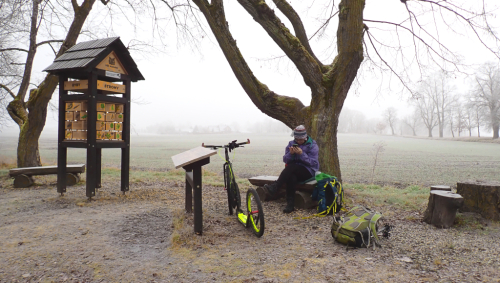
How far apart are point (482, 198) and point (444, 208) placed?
84 cm

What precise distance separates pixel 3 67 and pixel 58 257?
1441 centimetres

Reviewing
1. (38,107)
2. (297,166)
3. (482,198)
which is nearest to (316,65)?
(297,166)

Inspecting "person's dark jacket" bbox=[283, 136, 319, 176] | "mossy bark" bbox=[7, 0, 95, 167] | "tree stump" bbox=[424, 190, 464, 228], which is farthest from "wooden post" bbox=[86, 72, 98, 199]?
"tree stump" bbox=[424, 190, 464, 228]

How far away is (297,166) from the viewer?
19.4 ft

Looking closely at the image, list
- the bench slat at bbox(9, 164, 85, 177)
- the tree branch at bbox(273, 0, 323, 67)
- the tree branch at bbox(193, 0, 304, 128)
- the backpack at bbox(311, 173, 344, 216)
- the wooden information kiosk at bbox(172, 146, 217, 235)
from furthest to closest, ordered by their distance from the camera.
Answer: the bench slat at bbox(9, 164, 85, 177) → the tree branch at bbox(273, 0, 323, 67) → the tree branch at bbox(193, 0, 304, 128) → the backpack at bbox(311, 173, 344, 216) → the wooden information kiosk at bbox(172, 146, 217, 235)

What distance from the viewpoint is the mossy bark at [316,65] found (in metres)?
6.92

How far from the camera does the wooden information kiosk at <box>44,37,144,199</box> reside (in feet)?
21.9

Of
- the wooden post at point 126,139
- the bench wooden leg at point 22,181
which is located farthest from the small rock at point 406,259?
the bench wooden leg at point 22,181

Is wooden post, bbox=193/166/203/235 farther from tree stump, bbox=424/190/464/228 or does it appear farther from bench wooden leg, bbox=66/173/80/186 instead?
bench wooden leg, bbox=66/173/80/186

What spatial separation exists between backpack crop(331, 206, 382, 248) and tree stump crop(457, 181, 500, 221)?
2105 mm

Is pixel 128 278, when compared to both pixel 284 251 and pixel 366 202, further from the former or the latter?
pixel 366 202

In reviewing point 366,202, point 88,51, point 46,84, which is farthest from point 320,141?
point 46,84

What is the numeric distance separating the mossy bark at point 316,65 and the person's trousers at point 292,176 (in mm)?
1151

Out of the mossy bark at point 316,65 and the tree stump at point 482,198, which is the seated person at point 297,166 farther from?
the tree stump at point 482,198
